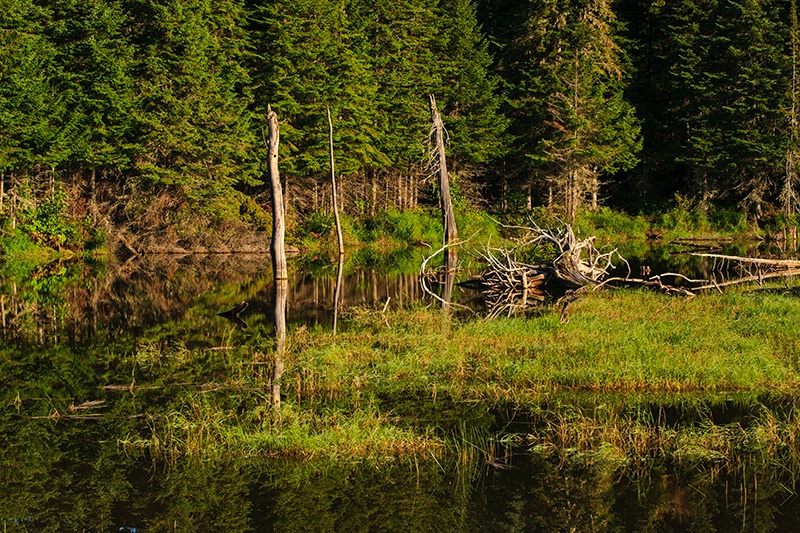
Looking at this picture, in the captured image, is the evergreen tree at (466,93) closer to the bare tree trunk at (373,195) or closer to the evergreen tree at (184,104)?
the bare tree trunk at (373,195)

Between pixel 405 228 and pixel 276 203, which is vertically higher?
pixel 276 203

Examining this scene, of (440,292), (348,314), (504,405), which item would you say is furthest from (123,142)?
(504,405)

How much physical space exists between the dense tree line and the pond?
26.7 m

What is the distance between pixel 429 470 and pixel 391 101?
4040 cm

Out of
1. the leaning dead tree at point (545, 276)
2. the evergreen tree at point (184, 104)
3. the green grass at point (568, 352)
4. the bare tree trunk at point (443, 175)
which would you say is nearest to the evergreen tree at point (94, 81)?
the evergreen tree at point (184, 104)

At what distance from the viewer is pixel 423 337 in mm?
14609

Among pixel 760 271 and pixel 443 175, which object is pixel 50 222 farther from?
pixel 760 271

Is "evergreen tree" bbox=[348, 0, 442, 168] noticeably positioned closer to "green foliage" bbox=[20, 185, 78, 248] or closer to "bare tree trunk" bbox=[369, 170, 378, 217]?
"bare tree trunk" bbox=[369, 170, 378, 217]

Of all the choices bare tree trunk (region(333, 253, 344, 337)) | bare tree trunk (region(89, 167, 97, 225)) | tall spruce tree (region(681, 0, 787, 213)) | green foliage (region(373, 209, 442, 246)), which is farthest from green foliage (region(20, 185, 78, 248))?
tall spruce tree (region(681, 0, 787, 213))

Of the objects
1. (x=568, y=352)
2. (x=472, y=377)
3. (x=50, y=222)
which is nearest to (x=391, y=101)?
(x=50, y=222)

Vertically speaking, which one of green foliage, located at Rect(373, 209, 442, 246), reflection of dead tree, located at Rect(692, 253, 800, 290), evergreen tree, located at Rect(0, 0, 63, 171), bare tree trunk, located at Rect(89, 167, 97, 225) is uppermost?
evergreen tree, located at Rect(0, 0, 63, 171)

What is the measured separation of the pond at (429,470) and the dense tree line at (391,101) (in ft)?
87.6

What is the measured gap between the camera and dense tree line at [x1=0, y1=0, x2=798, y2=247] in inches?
1510

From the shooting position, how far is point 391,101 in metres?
47.2
